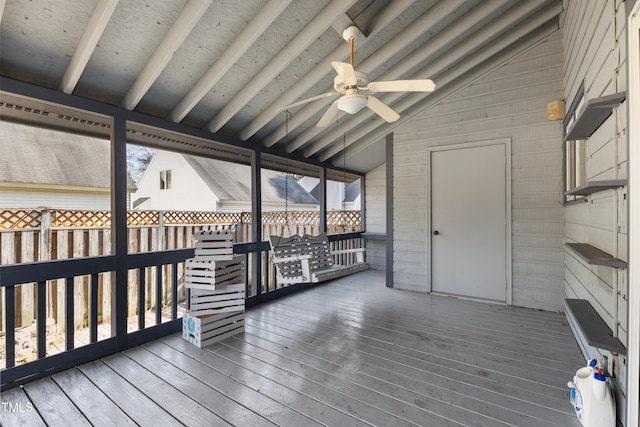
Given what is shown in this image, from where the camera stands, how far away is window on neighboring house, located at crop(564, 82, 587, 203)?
9.31 feet

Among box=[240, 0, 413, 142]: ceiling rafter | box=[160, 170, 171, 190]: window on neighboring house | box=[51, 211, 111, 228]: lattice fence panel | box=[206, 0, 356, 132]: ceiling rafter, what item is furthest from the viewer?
box=[160, 170, 171, 190]: window on neighboring house

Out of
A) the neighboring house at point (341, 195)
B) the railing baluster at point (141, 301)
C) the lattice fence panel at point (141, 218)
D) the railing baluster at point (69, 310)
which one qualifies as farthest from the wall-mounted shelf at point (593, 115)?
the neighboring house at point (341, 195)

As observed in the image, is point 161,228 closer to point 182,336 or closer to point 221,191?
Answer: point 182,336

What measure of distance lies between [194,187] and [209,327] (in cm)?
575

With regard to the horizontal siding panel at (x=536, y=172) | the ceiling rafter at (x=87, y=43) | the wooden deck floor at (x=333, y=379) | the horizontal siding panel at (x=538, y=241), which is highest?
the ceiling rafter at (x=87, y=43)

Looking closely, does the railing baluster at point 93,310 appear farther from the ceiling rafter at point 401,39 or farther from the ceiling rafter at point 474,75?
the ceiling rafter at point 474,75

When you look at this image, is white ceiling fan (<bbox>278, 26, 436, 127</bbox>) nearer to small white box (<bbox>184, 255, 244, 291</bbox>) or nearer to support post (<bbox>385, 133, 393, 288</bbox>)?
small white box (<bbox>184, 255, 244, 291</bbox>)

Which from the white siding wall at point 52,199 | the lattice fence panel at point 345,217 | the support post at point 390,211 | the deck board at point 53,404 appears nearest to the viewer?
the deck board at point 53,404

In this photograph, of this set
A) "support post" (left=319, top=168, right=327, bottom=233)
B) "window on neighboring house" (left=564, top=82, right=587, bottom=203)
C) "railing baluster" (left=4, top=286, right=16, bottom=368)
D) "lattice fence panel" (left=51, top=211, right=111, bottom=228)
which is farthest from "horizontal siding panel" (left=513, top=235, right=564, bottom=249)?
"lattice fence panel" (left=51, top=211, right=111, bottom=228)

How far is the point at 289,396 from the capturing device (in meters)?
2.08

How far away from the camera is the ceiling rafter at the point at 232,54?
232 centimetres

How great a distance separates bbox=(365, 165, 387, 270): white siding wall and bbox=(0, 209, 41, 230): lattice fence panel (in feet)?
17.4

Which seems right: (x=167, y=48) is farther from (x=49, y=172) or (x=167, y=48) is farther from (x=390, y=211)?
(x=49, y=172)

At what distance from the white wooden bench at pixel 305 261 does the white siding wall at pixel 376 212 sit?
2.34 meters
